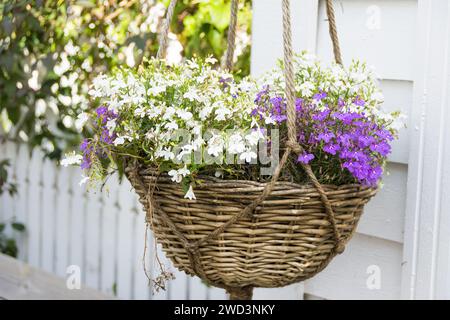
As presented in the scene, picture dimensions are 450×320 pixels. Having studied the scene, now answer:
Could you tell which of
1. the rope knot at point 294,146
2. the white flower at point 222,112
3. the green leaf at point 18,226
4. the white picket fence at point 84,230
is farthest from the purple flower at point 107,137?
the green leaf at point 18,226

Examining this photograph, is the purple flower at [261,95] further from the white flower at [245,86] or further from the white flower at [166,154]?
the white flower at [166,154]

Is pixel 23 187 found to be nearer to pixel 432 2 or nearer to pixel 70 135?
pixel 70 135

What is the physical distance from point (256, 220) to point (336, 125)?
228 millimetres

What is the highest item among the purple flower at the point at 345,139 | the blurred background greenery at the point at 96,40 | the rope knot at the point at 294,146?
the blurred background greenery at the point at 96,40

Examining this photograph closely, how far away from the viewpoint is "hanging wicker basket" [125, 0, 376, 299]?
1240 mm

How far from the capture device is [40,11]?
2.32 meters

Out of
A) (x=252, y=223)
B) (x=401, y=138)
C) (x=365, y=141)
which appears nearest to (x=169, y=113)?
(x=252, y=223)

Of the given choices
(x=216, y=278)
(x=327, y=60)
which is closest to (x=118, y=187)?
(x=327, y=60)

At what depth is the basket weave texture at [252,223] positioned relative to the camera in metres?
1.24

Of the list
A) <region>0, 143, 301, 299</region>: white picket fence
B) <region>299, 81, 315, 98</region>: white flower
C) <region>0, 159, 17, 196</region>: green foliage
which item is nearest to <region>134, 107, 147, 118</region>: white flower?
<region>299, 81, 315, 98</region>: white flower

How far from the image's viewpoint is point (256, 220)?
1261 mm

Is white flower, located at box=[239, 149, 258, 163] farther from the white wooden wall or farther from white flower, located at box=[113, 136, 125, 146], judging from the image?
the white wooden wall

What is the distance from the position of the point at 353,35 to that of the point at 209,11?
937 millimetres

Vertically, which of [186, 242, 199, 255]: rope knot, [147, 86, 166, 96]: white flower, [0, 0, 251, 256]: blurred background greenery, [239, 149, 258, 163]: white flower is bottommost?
[186, 242, 199, 255]: rope knot
